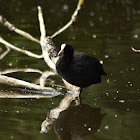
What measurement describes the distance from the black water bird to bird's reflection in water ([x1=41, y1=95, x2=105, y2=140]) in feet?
1.29

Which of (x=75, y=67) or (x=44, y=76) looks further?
(x=44, y=76)

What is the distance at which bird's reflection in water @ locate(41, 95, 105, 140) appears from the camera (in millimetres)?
5133

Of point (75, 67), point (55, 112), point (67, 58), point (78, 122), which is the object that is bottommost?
point (55, 112)

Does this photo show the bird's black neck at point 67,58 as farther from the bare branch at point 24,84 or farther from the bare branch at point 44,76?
the bare branch at point 44,76

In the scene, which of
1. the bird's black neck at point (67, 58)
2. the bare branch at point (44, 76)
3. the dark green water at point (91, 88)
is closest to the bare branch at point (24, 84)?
the dark green water at point (91, 88)

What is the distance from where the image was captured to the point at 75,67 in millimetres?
6125

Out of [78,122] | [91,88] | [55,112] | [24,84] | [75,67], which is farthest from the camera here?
[91,88]

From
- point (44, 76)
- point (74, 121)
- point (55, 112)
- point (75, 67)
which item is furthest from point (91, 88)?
point (74, 121)

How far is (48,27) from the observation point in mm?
12367

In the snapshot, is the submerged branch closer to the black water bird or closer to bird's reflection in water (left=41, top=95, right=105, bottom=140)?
bird's reflection in water (left=41, top=95, right=105, bottom=140)

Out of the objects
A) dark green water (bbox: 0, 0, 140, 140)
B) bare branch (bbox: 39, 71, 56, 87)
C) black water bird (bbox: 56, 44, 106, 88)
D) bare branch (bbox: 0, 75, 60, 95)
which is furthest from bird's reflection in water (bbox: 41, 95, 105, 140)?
bare branch (bbox: 39, 71, 56, 87)

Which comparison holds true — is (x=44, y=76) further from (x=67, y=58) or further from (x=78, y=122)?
(x=78, y=122)

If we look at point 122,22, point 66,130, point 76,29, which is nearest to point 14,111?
point 66,130

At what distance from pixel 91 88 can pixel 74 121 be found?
146 centimetres
